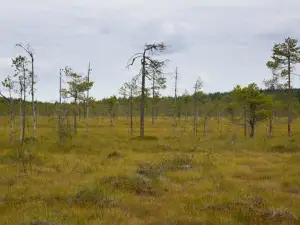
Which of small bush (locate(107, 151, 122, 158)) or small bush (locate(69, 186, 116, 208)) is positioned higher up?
small bush (locate(69, 186, 116, 208))

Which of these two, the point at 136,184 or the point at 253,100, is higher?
the point at 253,100

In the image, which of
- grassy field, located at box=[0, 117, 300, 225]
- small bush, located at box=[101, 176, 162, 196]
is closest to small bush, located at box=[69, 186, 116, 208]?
grassy field, located at box=[0, 117, 300, 225]

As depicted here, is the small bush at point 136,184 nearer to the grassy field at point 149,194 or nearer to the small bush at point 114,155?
the grassy field at point 149,194

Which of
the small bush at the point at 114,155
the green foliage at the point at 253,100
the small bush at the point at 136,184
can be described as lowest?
the small bush at the point at 114,155

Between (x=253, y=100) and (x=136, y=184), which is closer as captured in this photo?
(x=136, y=184)

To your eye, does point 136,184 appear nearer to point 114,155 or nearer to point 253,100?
point 114,155

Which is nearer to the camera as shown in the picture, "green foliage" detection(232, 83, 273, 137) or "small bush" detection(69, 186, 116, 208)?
"small bush" detection(69, 186, 116, 208)

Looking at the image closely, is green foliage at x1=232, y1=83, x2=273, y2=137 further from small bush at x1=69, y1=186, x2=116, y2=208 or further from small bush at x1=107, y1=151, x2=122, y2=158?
small bush at x1=69, y1=186, x2=116, y2=208

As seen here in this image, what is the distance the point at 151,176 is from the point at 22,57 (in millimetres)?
23102

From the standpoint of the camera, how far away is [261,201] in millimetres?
9531

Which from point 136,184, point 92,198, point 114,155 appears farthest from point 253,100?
point 92,198

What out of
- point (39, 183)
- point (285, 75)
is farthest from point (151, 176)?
point (285, 75)

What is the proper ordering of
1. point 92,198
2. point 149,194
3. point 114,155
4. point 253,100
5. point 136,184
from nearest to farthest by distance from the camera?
point 92,198 → point 149,194 → point 136,184 → point 114,155 → point 253,100

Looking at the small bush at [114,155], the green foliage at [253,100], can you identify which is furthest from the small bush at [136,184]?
the green foliage at [253,100]
